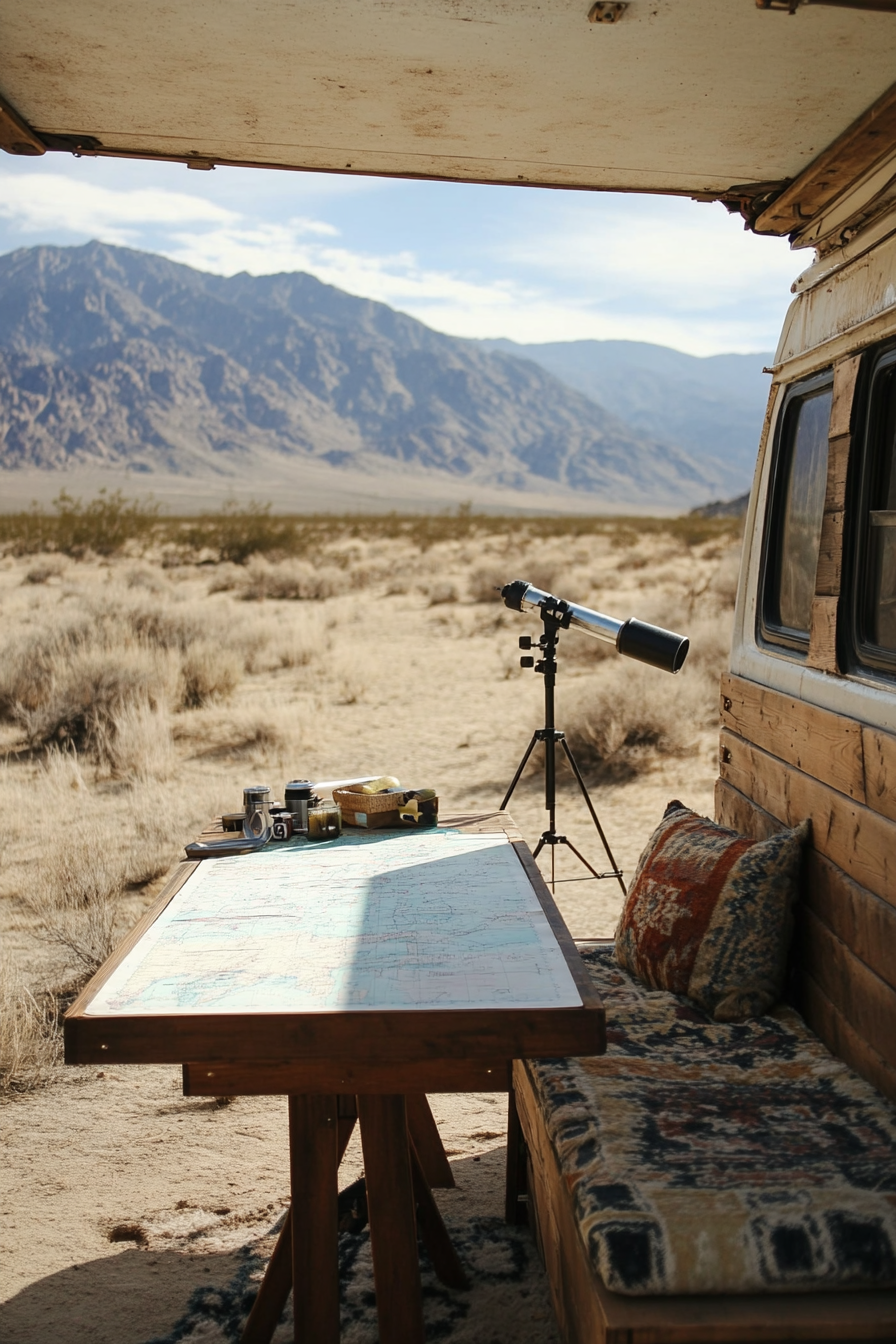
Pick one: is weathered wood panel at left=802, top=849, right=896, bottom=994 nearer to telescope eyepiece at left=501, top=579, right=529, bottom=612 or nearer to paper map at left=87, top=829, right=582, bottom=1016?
paper map at left=87, top=829, right=582, bottom=1016

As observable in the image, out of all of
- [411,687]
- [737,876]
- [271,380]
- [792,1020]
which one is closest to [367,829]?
[737,876]

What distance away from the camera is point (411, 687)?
1145 cm

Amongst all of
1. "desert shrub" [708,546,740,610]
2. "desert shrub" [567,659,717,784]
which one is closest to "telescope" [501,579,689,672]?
"desert shrub" [567,659,717,784]

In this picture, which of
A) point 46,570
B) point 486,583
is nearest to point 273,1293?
point 486,583

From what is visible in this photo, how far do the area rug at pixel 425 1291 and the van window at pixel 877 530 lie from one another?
5.55ft

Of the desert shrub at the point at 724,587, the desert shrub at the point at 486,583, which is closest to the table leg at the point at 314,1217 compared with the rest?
the desert shrub at the point at 724,587

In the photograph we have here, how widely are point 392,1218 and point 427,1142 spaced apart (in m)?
0.74

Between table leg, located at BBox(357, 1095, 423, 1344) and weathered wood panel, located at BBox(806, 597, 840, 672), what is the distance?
1582 mm

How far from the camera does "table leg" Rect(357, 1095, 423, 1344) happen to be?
2.24m

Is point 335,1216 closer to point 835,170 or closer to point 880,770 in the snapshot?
point 880,770

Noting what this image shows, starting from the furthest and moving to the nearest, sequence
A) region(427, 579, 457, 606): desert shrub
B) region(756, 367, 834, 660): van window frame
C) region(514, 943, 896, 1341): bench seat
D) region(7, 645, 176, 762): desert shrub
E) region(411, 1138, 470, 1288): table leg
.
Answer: region(427, 579, 457, 606): desert shrub, region(7, 645, 176, 762): desert shrub, region(756, 367, 834, 660): van window frame, region(411, 1138, 470, 1288): table leg, region(514, 943, 896, 1341): bench seat

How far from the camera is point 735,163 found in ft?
10.6

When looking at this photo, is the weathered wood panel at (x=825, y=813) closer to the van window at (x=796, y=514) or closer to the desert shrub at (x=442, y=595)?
the van window at (x=796, y=514)

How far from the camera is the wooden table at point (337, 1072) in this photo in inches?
77.7
